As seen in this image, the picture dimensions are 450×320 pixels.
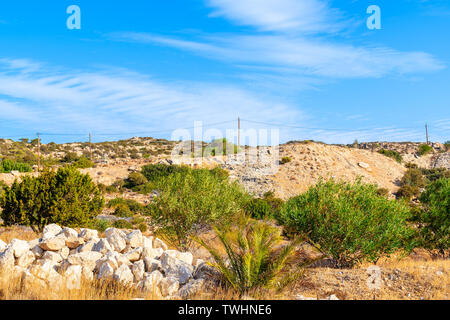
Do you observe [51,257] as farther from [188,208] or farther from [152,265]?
[188,208]

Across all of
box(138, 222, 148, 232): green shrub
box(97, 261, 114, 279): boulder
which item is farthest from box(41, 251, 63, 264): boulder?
box(138, 222, 148, 232): green shrub

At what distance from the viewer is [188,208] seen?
16.7m

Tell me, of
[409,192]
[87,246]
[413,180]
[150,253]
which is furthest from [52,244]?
[413,180]

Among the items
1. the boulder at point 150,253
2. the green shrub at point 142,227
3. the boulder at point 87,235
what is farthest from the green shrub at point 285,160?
the boulder at point 150,253

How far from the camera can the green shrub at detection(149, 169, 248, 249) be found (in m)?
16.8

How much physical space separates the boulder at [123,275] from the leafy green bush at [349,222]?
606 cm

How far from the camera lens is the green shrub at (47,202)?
17.2 meters

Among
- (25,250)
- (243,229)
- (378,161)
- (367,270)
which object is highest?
(378,161)

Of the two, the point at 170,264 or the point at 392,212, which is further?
the point at 392,212

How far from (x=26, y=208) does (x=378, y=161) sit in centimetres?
4938

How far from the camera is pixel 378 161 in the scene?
5481 centimetres
